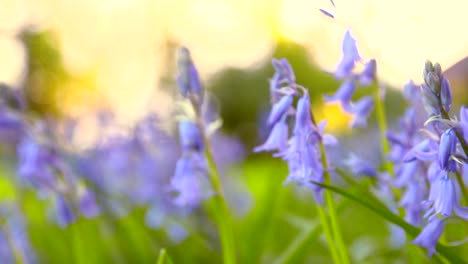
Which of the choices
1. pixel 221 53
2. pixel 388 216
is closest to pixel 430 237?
pixel 388 216

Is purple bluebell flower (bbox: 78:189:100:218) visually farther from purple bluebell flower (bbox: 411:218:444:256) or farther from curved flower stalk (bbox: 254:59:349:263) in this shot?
purple bluebell flower (bbox: 411:218:444:256)

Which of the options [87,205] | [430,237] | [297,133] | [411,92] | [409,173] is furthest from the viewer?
[87,205]

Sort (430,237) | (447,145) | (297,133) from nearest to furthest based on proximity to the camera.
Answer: (447,145), (430,237), (297,133)

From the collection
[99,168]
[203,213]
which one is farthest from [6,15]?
[203,213]

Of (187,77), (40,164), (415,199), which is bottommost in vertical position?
(40,164)

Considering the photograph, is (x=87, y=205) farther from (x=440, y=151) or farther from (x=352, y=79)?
(x=440, y=151)

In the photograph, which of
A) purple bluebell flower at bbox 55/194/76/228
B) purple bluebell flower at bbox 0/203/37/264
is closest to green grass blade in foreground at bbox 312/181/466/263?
purple bluebell flower at bbox 55/194/76/228

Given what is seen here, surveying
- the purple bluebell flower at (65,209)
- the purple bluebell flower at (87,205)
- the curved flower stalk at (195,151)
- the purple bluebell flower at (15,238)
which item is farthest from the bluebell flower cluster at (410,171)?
the purple bluebell flower at (15,238)
